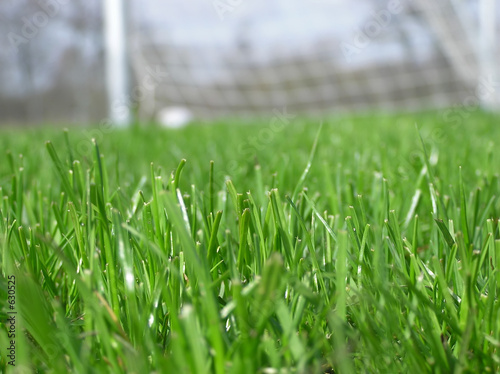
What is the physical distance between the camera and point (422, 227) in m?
0.59

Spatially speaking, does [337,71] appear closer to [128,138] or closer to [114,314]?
[128,138]

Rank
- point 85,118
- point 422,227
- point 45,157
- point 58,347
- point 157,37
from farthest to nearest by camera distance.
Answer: point 157,37 → point 85,118 → point 45,157 → point 422,227 → point 58,347

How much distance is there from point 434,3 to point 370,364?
5169mm

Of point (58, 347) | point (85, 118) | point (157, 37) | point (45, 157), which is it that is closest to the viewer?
point (58, 347)

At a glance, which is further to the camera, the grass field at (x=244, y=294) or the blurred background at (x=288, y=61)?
the blurred background at (x=288, y=61)

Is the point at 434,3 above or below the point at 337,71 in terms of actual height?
above

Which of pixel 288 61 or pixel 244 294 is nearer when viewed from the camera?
pixel 244 294

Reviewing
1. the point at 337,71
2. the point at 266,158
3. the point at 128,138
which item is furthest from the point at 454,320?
the point at 337,71

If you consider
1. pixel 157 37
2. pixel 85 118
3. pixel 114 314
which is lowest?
pixel 85 118

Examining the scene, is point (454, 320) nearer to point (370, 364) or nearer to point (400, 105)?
point (370, 364)

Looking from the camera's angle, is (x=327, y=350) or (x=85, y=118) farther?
(x=85, y=118)

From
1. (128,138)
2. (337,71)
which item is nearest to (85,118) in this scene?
(337,71)

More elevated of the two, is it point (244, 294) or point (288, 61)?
point (288, 61)

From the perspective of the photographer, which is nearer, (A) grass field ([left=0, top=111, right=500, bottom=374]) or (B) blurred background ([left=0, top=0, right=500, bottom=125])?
(A) grass field ([left=0, top=111, right=500, bottom=374])
